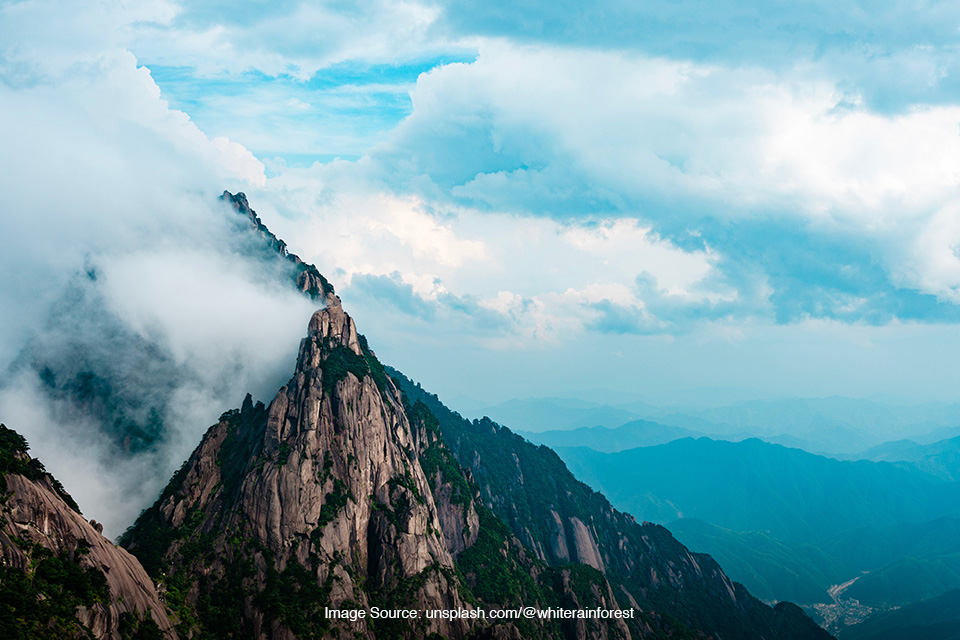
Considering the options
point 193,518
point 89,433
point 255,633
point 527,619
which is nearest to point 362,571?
point 255,633

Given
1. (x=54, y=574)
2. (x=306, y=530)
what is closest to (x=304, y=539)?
(x=306, y=530)

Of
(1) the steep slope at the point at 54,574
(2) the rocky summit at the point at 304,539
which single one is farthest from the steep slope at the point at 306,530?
(1) the steep slope at the point at 54,574

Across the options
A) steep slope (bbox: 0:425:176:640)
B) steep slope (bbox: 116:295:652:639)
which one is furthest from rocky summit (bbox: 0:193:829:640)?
steep slope (bbox: 0:425:176:640)

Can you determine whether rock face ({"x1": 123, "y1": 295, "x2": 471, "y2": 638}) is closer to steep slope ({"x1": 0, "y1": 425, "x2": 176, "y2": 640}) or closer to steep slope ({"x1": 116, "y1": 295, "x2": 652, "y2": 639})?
steep slope ({"x1": 116, "y1": 295, "x2": 652, "y2": 639})

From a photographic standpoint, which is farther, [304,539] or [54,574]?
[304,539]

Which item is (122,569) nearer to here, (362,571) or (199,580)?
(199,580)

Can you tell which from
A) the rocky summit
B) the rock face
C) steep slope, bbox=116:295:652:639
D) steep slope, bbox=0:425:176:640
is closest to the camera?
steep slope, bbox=0:425:176:640

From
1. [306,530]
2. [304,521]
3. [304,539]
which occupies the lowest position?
[304,539]

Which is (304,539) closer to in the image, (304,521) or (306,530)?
(306,530)
